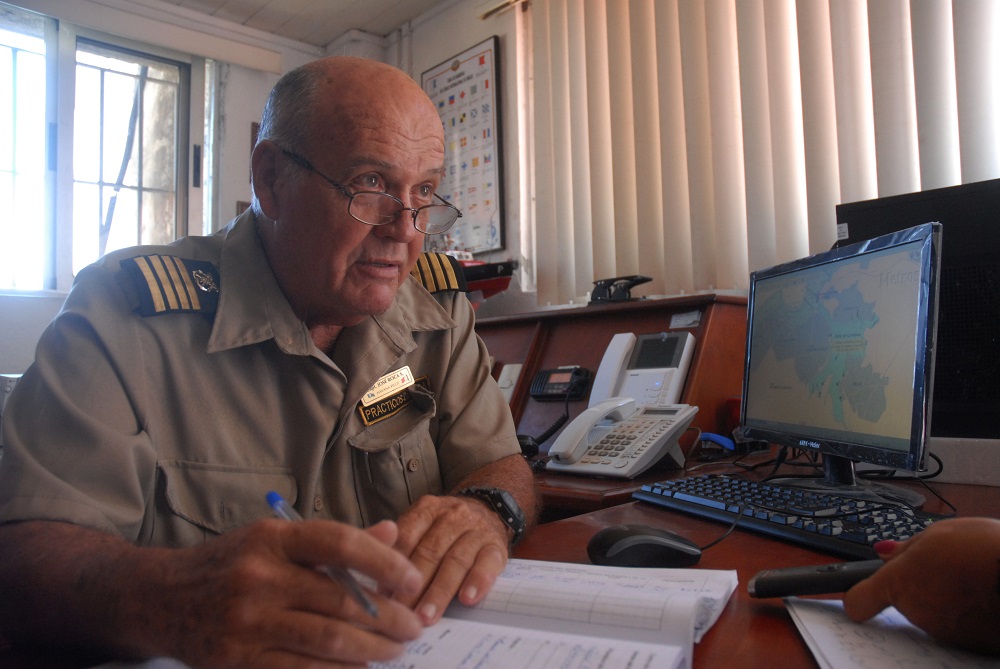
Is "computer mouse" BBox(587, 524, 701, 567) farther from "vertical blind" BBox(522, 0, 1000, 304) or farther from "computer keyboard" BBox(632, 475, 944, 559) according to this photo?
"vertical blind" BBox(522, 0, 1000, 304)

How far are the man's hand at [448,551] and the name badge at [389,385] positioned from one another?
0.35 meters

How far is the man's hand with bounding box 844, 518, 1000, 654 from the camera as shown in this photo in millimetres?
514

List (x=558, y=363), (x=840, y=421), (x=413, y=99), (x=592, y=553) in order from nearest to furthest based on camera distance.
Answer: (x=592, y=553), (x=840, y=421), (x=413, y=99), (x=558, y=363)

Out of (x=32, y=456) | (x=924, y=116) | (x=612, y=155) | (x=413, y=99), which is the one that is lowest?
(x=32, y=456)

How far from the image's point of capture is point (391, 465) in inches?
46.3

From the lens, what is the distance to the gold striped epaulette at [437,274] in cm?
145

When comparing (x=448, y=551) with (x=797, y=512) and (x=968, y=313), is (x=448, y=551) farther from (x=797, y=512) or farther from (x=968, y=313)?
(x=968, y=313)

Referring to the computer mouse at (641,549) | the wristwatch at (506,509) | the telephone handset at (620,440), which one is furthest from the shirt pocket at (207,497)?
the telephone handset at (620,440)

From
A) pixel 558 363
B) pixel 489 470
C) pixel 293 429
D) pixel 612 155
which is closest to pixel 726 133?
pixel 612 155

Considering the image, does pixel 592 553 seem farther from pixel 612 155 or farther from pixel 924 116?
pixel 612 155

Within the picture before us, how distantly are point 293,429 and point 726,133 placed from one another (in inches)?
70.2

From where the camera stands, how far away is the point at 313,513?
3.60ft

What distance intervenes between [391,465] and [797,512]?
617 millimetres

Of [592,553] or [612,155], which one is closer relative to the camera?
[592,553]
